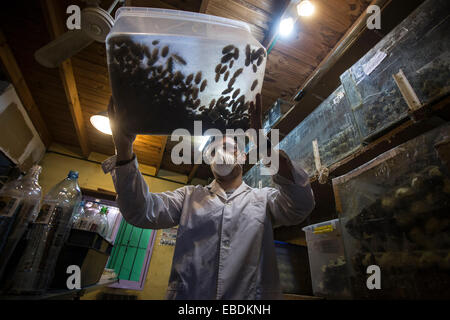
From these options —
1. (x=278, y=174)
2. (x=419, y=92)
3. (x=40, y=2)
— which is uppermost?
(x=40, y=2)

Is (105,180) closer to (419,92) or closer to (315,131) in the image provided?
(315,131)

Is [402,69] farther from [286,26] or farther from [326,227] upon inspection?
Result: [286,26]

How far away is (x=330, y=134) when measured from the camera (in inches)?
61.6

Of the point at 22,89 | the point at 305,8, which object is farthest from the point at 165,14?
the point at 22,89

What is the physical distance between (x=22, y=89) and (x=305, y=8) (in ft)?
13.9

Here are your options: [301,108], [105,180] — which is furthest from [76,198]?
[105,180]

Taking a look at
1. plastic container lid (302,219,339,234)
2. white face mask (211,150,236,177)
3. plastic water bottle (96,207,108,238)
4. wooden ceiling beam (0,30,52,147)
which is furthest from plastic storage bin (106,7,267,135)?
wooden ceiling beam (0,30,52,147)

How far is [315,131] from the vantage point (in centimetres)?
174

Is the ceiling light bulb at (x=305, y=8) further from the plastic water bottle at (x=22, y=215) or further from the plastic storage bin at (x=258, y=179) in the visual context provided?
the plastic water bottle at (x=22, y=215)

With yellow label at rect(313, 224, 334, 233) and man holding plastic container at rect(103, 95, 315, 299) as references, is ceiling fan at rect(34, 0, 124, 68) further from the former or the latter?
yellow label at rect(313, 224, 334, 233)

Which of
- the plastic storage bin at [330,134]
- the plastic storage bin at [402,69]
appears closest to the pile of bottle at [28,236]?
the plastic storage bin at [330,134]

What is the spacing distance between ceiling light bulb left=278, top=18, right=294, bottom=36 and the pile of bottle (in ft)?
7.58

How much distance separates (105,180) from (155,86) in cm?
470

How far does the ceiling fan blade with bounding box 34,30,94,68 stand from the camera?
59.6 inches
